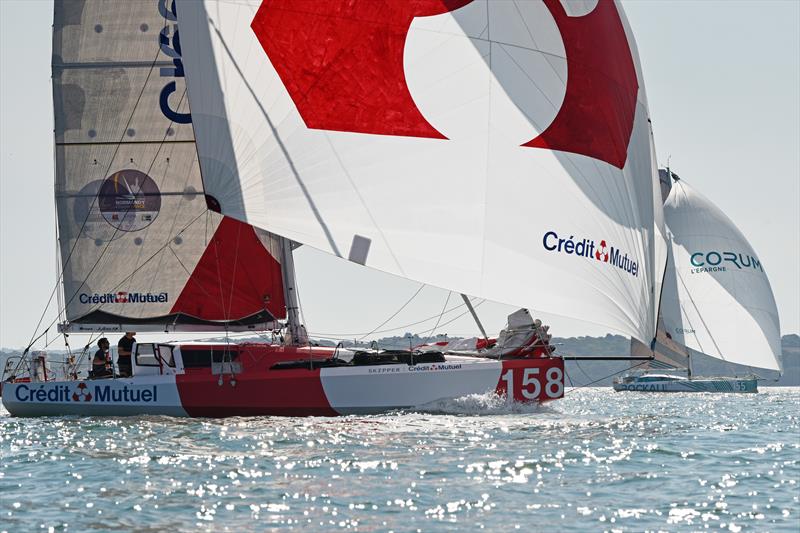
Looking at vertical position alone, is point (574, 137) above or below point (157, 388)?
above

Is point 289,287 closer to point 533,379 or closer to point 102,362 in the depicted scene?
point 102,362

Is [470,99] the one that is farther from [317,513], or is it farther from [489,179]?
[317,513]

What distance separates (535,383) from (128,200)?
29.1 feet

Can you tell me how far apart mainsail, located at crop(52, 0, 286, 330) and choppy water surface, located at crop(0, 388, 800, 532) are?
4.86 m

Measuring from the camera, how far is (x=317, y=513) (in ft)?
33.1

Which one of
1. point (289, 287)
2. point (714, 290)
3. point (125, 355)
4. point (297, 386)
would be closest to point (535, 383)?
point (297, 386)

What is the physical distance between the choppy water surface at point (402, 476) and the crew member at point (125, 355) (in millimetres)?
2747

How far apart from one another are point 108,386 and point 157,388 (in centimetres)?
98

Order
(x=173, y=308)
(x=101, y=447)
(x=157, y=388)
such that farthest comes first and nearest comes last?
1. (x=173, y=308)
2. (x=157, y=388)
3. (x=101, y=447)

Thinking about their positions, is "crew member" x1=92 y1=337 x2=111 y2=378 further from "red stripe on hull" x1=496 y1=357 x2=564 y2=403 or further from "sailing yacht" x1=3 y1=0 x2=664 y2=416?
"red stripe on hull" x1=496 y1=357 x2=564 y2=403

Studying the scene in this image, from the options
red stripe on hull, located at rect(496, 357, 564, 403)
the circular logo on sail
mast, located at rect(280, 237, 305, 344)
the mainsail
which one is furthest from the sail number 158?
A: the circular logo on sail

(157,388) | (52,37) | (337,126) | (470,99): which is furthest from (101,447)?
(52,37)

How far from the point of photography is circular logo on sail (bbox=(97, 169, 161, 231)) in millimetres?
22828

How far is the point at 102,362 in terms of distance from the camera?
21.4m
